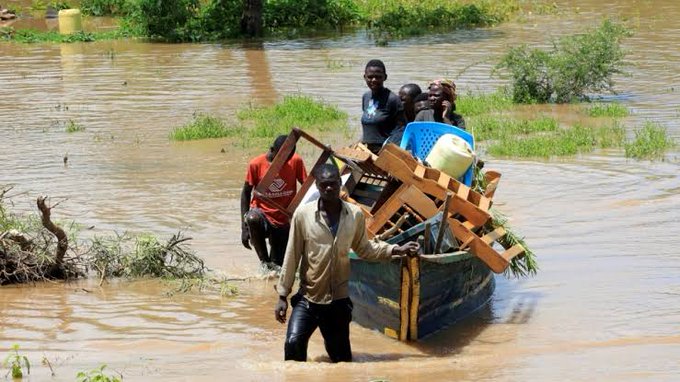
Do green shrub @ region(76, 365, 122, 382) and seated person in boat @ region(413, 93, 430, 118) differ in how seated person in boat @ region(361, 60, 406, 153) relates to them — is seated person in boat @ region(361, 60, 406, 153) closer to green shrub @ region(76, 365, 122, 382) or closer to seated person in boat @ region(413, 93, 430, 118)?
seated person in boat @ region(413, 93, 430, 118)

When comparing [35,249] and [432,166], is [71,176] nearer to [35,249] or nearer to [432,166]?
[35,249]

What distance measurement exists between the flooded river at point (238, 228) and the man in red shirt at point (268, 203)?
48cm

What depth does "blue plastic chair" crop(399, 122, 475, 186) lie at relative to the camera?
362 inches

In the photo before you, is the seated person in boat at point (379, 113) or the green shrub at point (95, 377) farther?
the seated person in boat at point (379, 113)

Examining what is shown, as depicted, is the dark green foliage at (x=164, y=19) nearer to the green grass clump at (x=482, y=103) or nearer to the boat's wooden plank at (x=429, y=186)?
the green grass clump at (x=482, y=103)

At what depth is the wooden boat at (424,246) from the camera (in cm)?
789

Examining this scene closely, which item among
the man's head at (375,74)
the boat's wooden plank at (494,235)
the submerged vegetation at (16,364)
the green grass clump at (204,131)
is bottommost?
the green grass clump at (204,131)

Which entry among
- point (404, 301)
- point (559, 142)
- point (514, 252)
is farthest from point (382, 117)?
point (559, 142)

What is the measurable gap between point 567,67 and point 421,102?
8.75 m

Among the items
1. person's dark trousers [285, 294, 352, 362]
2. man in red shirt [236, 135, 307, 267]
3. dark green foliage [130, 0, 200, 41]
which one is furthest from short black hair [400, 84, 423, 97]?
dark green foliage [130, 0, 200, 41]

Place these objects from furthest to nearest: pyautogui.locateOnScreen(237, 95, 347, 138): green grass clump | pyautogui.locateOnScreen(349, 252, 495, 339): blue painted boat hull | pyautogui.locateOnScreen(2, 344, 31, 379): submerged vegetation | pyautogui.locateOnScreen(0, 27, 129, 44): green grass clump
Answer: pyautogui.locateOnScreen(0, 27, 129, 44): green grass clump → pyautogui.locateOnScreen(237, 95, 347, 138): green grass clump → pyautogui.locateOnScreen(349, 252, 495, 339): blue painted boat hull → pyautogui.locateOnScreen(2, 344, 31, 379): submerged vegetation

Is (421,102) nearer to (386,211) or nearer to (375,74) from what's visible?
(375,74)

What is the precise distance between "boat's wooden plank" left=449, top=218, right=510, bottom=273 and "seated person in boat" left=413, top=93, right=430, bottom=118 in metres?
2.01

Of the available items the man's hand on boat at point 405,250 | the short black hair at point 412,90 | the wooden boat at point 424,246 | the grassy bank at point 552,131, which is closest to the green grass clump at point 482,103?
the grassy bank at point 552,131
